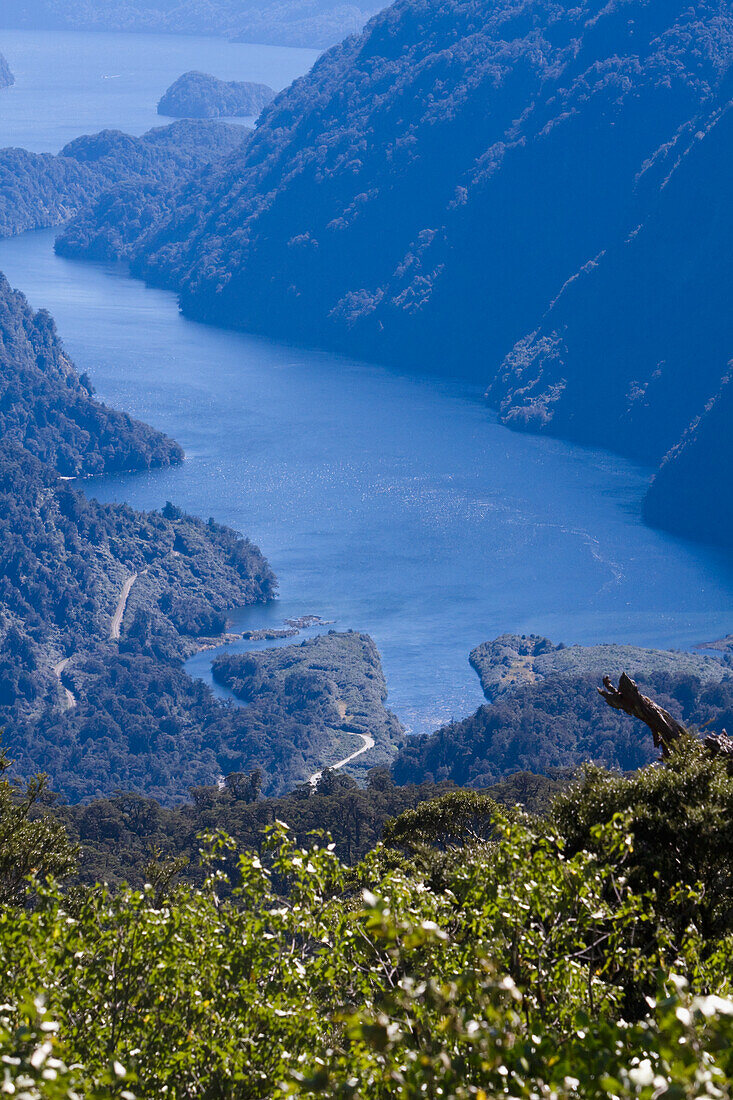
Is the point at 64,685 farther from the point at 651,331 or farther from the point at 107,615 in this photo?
the point at 651,331

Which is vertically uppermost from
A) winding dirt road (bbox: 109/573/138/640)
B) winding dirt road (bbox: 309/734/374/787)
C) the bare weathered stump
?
the bare weathered stump

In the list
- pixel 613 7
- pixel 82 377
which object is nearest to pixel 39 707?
pixel 82 377

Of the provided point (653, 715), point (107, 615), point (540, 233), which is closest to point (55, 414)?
point (107, 615)

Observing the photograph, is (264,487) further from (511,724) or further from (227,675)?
(511,724)

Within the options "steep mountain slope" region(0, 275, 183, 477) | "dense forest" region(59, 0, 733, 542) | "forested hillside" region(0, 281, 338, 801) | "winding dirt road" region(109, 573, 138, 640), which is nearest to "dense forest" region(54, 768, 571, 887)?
"forested hillside" region(0, 281, 338, 801)

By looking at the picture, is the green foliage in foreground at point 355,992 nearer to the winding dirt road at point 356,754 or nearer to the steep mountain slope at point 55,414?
the winding dirt road at point 356,754

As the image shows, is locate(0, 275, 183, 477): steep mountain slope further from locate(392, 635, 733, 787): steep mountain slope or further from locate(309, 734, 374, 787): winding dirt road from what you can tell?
locate(392, 635, 733, 787): steep mountain slope
